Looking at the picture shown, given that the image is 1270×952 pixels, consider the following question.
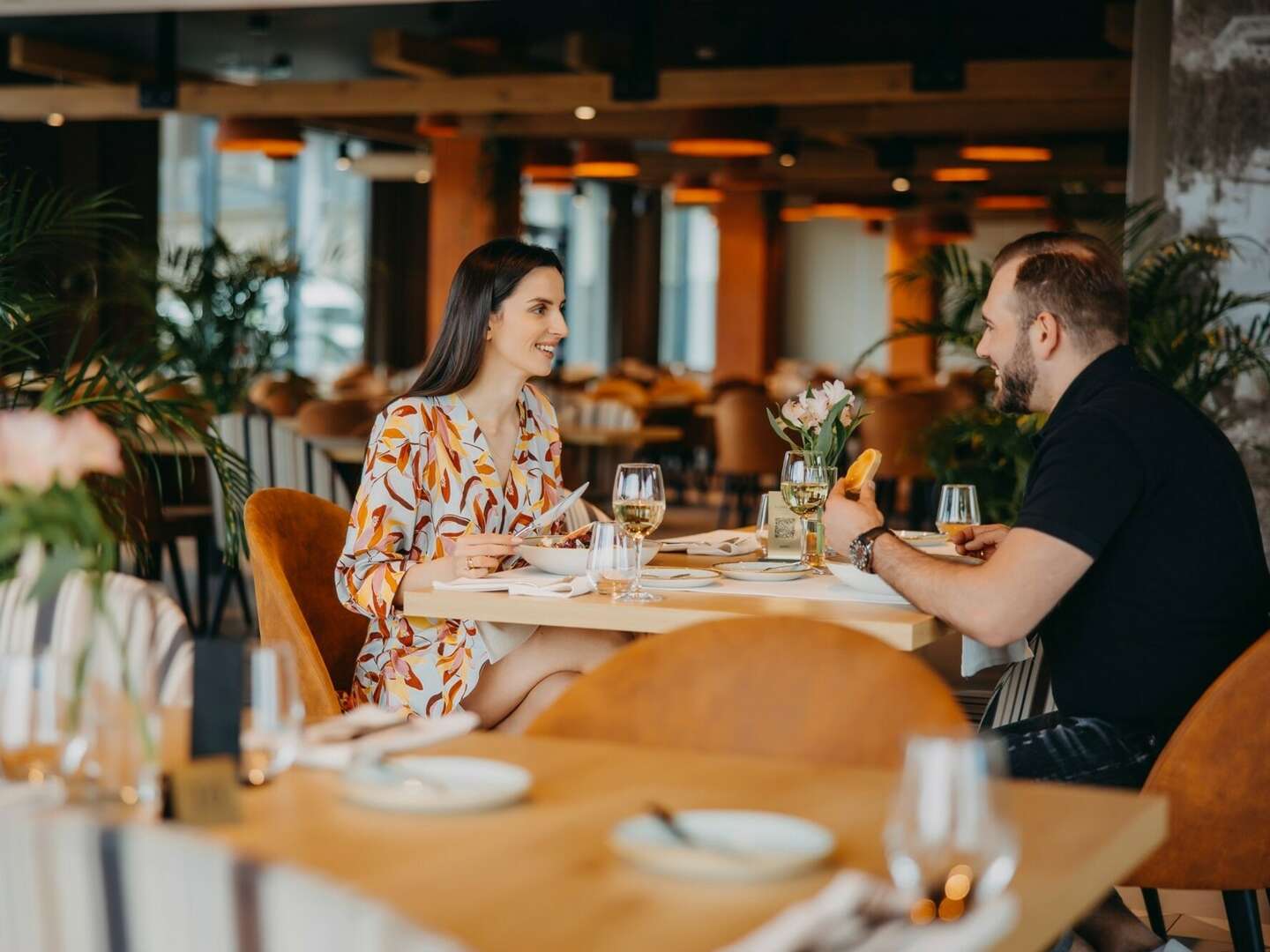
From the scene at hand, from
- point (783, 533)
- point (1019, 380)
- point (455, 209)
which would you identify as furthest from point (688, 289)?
point (1019, 380)

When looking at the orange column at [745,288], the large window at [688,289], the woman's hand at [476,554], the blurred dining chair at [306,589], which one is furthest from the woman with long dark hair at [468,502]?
the large window at [688,289]

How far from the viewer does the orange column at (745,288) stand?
17.1m

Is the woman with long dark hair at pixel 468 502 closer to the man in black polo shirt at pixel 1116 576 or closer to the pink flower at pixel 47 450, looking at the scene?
the man in black polo shirt at pixel 1116 576

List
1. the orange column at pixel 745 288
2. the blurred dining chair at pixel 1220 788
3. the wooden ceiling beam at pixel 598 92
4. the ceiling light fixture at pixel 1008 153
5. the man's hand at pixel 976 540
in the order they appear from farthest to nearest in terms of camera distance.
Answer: the orange column at pixel 745 288 < the ceiling light fixture at pixel 1008 153 < the wooden ceiling beam at pixel 598 92 < the man's hand at pixel 976 540 < the blurred dining chair at pixel 1220 788

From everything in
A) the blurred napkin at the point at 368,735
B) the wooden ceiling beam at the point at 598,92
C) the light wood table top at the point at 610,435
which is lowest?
the light wood table top at the point at 610,435

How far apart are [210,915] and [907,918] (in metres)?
0.49

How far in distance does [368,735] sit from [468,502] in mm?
1473

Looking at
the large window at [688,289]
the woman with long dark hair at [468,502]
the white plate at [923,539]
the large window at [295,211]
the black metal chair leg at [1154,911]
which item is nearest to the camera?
the woman with long dark hair at [468,502]

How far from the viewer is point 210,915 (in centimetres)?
99

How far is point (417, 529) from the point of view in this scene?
10.3 ft

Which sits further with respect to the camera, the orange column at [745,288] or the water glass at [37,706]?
the orange column at [745,288]

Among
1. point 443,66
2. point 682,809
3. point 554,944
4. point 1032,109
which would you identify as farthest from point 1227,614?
point 1032,109

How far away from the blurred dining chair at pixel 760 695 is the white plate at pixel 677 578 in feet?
2.81

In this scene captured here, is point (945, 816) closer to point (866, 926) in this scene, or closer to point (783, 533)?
point (866, 926)
